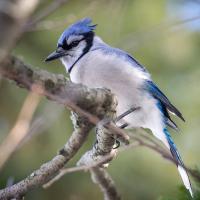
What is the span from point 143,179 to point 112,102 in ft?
7.12

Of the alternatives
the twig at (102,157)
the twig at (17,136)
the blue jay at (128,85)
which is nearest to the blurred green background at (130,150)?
the blue jay at (128,85)

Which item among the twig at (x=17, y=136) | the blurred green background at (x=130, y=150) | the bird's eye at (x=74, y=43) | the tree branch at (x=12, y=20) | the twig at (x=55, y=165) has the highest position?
the tree branch at (x=12, y=20)

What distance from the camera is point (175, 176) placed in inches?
160

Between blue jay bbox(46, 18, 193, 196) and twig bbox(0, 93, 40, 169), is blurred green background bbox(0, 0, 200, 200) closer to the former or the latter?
blue jay bbox(46, 18, 193, 196)

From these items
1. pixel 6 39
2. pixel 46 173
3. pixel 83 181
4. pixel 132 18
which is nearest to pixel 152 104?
pixel 46 173

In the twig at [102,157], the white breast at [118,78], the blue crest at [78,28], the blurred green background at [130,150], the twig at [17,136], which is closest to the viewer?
the twig at [17,136]

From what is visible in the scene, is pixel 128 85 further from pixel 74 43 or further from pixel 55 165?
pixel 55 165

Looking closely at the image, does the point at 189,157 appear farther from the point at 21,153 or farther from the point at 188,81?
the point at 21,153

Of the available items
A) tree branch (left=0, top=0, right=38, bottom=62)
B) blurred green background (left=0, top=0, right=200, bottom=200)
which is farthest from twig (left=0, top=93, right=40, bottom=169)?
blurred green background (left=0, top=0, right=200, bottom=200)

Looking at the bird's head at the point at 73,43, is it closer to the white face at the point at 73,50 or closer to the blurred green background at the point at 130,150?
the white face at the point at 73,50

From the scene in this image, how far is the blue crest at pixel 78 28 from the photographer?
10.5 feet

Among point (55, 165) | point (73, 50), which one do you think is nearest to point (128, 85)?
point (73, 50)

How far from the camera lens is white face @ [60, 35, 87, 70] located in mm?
3250

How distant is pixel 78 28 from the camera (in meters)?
3.27
